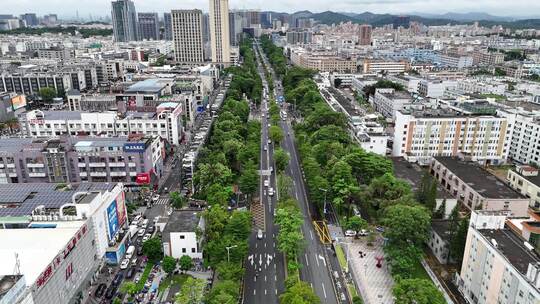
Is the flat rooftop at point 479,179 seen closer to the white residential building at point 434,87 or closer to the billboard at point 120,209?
the billboard at point 120,209

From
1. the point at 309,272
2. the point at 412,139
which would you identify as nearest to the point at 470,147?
the point at 412,139

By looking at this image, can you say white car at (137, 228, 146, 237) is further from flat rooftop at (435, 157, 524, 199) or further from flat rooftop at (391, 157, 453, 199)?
flat rooftop at (435, 157, 524, 199)

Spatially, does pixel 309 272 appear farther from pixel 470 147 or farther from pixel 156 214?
pixel 470 147

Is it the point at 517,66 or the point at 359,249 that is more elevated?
the point at 517,66

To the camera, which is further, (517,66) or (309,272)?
(517,66)

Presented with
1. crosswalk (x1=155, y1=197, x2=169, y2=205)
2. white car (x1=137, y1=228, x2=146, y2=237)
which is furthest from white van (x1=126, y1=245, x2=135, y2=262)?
crosswalk (x1=155, y1=197, x2=169, y2=205)
